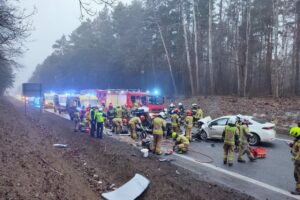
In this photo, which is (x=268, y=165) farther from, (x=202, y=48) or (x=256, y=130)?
(x=202, y=48)

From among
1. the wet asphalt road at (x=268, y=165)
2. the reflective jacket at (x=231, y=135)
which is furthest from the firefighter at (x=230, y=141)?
the wet asphalt road at (x=268, y=165)

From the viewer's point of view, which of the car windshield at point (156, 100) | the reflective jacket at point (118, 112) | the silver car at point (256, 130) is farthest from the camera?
the car windshield at point (156, 100)

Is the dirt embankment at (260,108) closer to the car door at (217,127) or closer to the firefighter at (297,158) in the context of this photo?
the car door at (217,127)

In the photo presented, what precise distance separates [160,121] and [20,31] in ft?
25.0

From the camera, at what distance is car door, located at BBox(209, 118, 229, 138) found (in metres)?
17.1

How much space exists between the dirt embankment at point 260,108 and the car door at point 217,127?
5.74 m

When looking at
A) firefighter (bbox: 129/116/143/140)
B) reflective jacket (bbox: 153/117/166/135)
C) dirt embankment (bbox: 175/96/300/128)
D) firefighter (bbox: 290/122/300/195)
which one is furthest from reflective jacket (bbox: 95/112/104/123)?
dirt embankment (bbox: 175/96/300/128)

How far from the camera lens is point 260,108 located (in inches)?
984

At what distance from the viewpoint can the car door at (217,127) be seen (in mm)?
17109

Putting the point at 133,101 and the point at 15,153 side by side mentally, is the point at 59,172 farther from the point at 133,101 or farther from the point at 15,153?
the point at 133,101

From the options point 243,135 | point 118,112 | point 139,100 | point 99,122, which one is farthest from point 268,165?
point 139,100

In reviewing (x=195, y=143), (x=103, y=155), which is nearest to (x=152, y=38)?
(x=195, y=143)

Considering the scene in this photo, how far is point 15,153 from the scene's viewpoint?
10570 millimetres

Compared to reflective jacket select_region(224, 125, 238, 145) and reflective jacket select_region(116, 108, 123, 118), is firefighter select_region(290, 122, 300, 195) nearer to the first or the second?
reflective jacket select_region(224, 125, 238, 145)
